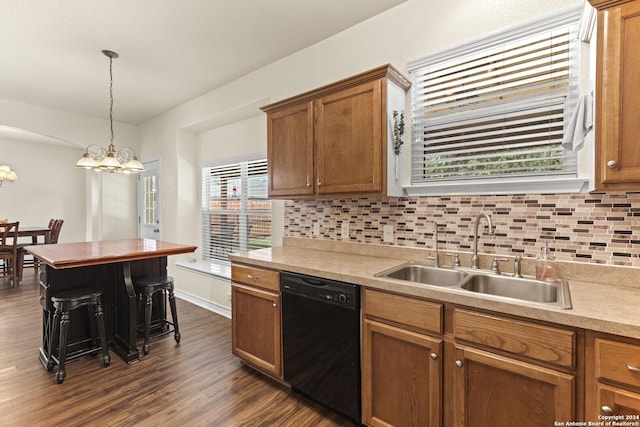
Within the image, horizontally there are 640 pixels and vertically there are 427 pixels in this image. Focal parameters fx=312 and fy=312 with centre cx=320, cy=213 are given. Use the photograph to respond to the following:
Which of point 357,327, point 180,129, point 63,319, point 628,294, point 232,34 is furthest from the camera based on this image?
point 180,129

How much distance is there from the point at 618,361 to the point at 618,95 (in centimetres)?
104

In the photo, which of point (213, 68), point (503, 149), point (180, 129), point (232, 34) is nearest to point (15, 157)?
point (180, 129)

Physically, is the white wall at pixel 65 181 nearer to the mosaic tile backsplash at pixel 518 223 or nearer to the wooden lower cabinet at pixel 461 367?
the mosaic tile backsplash at pixel 518 223

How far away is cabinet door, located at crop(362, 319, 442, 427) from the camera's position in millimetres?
1468

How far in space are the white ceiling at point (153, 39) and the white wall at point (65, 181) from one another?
0.69 m

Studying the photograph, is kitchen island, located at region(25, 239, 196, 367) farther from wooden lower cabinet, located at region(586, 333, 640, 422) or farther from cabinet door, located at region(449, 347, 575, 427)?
wooden lower cabinet, located at region(586, 333, 640, 422)

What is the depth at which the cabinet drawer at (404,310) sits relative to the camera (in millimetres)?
1459

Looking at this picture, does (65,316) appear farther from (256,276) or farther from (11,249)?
(11,249)

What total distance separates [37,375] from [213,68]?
3059 millimetres

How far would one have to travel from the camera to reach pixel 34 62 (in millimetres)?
3129

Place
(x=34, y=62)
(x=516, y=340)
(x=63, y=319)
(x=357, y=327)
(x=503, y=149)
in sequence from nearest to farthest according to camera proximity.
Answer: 1. (x=516, y=340)
2. (x=357, y=327)
3. (x=503, y=149)
4. (x=63, y=319)
5. (x=34, y=62)

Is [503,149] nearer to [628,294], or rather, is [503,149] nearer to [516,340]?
[628,294]

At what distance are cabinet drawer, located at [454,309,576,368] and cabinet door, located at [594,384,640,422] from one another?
11cm

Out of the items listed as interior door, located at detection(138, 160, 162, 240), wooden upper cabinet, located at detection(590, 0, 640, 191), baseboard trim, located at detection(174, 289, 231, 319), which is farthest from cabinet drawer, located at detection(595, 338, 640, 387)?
interior door, located at detection(138, 160, 162, 240)
